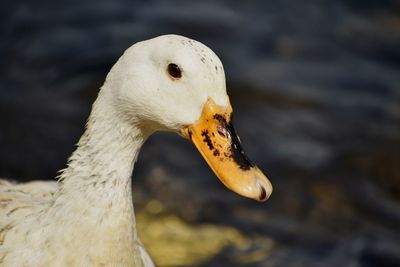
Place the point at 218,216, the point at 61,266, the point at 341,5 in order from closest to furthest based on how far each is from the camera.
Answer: the point at 61,266 < the point at 218,216 < the point at 341,5

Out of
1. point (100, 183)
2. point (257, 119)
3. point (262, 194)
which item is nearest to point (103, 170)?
point (100, 183)

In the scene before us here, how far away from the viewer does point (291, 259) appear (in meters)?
7.02

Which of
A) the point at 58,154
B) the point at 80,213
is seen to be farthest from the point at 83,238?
the point at 58,154

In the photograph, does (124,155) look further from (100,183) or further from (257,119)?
(257,119)

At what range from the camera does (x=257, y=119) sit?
8.99 metres

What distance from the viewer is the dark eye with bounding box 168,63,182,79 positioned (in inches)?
145

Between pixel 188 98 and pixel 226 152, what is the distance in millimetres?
326

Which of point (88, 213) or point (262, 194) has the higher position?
point (262, 194)

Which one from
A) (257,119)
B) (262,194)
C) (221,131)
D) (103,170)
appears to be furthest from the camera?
(257,119)

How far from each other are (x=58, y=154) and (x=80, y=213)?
4117 mm

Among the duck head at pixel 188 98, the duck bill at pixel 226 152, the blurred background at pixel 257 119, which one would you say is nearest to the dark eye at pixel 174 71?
the duck head at pixel 188 98

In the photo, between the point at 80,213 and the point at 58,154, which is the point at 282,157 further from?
the point at 80,213

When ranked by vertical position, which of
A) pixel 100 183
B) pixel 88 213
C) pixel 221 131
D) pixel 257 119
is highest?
pixel 257 119

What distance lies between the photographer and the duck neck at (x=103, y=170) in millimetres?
3967
